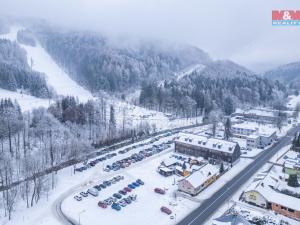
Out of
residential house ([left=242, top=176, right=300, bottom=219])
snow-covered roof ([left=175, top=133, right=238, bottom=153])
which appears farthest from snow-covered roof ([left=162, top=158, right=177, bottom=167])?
residential house ([left=242, top=176, right=300, bottom=219])

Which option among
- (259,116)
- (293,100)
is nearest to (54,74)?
(259,116)

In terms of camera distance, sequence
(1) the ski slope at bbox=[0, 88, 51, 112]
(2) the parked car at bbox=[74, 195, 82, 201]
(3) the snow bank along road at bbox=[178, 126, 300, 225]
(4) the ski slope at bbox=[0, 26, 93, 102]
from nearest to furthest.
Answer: (3) the snow bank along road at bbox=[178, 126, 300, 225] → (2) the parked car at bbox=[74, 195, 82, 201] → (1) the ski slope at bbox=[0, 88, 51, 112] → (4) the ski slope at bbox=[0, 26, 93, 102]

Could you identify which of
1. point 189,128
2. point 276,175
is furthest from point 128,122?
point 276,175

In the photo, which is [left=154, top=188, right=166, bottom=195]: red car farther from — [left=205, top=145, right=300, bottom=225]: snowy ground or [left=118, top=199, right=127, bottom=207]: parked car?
[left=205, top=145, right=300, bottom=225]: snowy ground

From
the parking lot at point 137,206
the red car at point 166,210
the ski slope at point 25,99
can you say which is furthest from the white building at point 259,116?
the ski slope at point 25,99

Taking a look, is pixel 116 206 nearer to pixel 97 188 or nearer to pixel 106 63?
pixel 97 188

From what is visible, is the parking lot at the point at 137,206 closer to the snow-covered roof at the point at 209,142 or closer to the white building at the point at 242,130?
the snow-covered roof at the point at 209,142
